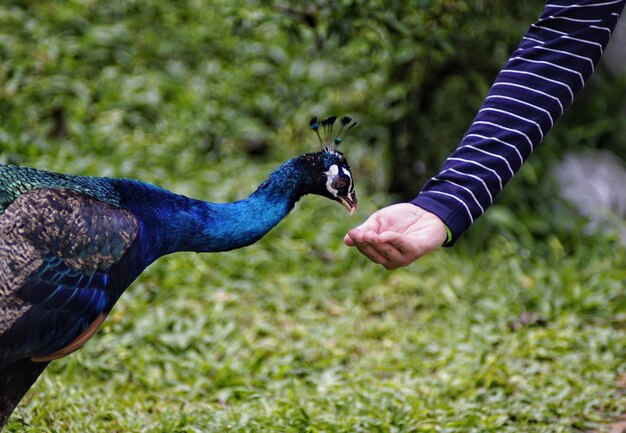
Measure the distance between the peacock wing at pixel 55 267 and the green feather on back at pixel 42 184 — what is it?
41 millimetres

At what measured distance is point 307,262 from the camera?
5.04m

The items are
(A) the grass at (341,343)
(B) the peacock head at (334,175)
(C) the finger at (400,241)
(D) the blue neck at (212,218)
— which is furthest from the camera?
(A) the grass at (341,343)

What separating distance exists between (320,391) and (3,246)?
1.74 m

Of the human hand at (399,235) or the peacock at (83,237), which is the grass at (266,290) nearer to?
the peacock at (83,237)

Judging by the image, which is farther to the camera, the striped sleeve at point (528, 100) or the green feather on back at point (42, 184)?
the green feather on back at point (42, 184)

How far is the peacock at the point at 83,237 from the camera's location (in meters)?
2.46

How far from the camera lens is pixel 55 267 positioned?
8.20ft

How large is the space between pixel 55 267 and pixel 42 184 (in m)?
0.30

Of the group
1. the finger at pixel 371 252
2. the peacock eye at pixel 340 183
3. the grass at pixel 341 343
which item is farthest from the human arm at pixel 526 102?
the grass at pixel 341 343

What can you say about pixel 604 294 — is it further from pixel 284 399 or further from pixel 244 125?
pixel 244 125

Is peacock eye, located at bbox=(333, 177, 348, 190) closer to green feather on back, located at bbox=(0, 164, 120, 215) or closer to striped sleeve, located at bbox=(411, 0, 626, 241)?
striped sleeve, located at bbox=(411, 0, 626, 241)

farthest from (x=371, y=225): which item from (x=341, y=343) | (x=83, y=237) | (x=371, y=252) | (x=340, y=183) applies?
(x=341, y=343)

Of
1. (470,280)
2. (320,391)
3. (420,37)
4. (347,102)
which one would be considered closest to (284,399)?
(320,391)

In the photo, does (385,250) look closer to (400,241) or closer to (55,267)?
(400,241)
